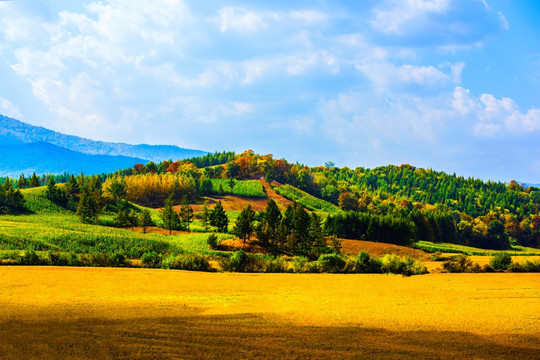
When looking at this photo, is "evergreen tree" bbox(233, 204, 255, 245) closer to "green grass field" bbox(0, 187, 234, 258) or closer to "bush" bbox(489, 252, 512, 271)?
"green grass field" bbox(0, 187, 234, 258)

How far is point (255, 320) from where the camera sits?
64.8ft

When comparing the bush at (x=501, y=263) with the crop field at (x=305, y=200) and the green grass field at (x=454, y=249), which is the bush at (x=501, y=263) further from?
the crop field at (x=305, y=200)

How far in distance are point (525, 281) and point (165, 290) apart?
32.5 meters

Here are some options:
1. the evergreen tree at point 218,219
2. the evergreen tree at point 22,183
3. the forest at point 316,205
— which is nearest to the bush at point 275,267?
the forest at point 316,205

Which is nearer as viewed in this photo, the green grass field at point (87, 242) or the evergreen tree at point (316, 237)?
the green grass field at point (87, 242)

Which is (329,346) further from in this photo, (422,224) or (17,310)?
(422,224)

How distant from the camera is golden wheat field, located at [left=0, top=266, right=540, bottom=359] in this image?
1600 cm

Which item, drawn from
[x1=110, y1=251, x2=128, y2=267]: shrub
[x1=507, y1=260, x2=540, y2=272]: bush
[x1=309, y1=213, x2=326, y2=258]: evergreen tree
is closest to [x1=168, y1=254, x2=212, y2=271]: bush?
[x1=110, y1=251, x2=128, y2=267]: shrub

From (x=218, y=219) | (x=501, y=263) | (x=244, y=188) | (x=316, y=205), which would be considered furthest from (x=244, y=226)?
(x=316, y=205)

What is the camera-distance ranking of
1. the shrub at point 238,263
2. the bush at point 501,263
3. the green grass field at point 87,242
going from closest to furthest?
the shrub at point 238,263 → the bush at point 501,263 → the green grass field at point 87,242

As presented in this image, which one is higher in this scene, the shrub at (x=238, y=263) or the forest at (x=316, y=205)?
the forest at (x=316, y=205)

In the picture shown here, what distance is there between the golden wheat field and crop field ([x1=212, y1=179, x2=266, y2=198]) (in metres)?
120

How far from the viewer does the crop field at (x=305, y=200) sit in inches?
6117

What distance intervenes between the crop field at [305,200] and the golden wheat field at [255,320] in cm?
12215
